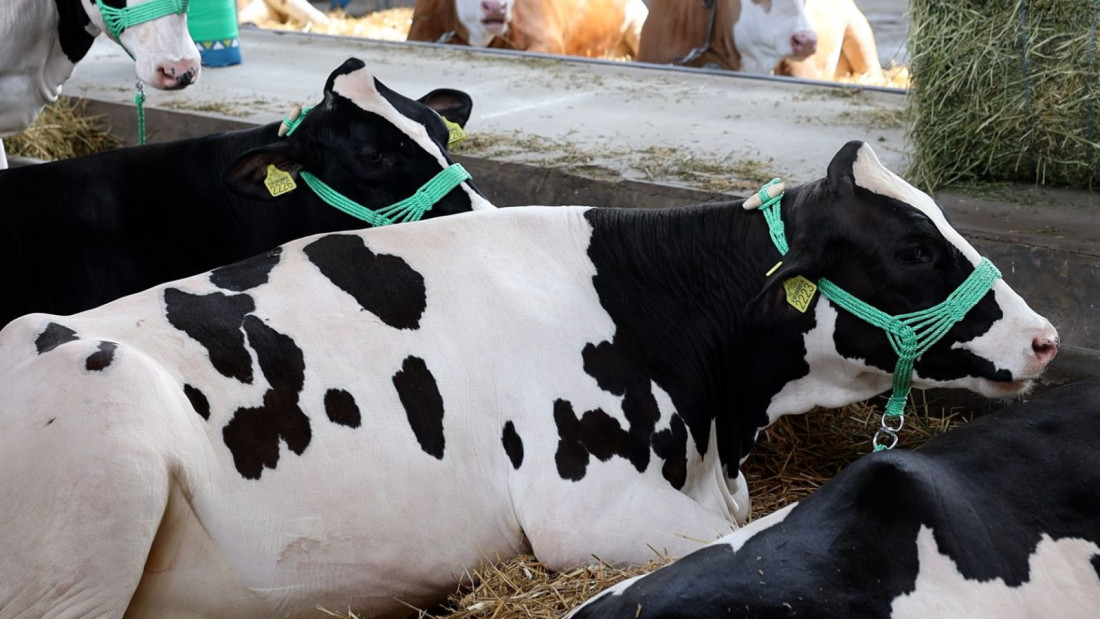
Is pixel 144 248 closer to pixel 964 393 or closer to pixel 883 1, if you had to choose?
pixel 964 393

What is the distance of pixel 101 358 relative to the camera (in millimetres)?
2842

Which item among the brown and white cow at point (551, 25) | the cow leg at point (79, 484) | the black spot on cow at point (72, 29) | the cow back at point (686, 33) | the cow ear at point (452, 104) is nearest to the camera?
the cow leg at point (79, 484)

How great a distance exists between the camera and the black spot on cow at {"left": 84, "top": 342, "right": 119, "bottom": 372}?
282cm

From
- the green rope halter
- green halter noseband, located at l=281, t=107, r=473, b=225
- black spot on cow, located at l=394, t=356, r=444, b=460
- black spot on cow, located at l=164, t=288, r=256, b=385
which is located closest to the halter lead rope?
the green rope halter

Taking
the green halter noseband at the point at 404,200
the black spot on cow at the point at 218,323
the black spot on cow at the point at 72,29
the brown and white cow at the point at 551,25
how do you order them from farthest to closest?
the brown and white cow at the point at 551,25 < the black spot on cow at the point at 72,29 < the green halter noseband at the point at 404,200 < the black spot on cow at the point at 218,323

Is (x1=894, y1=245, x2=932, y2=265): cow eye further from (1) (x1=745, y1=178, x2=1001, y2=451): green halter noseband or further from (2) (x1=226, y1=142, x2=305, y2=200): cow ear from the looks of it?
(2) (x1=226, y1=142, x2=305, y2=200): cow ear

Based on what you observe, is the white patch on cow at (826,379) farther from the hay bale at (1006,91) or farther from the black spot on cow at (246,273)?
the hay bale at (1006,91)

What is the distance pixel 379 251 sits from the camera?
3418 millimetres

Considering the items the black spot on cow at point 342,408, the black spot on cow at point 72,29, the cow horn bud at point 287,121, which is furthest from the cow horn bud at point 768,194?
the black spot on cow at point 72,29

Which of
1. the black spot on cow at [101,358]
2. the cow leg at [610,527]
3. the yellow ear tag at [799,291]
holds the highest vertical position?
the yellow ear tag at [799,291]

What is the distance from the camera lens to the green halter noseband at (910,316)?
3.17 metres

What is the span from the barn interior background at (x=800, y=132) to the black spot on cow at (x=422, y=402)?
14.4 inches

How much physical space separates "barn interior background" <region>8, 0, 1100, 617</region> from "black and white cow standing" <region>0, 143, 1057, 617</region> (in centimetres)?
26

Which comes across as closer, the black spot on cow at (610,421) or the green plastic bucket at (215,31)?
the black spot on cow at (610,421)
